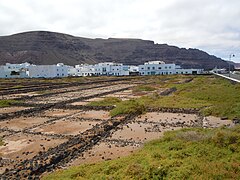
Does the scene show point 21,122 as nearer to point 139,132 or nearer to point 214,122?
point 139,132

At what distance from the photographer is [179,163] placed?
722 centimetres

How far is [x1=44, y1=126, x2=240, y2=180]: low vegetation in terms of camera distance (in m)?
6.61

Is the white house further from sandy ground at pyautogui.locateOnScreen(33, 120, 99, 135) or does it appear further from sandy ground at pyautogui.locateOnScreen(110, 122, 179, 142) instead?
sandy ground at pyautogui.locateOnScreen(110, 122, 179, 142)

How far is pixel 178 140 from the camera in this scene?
9.62 meters

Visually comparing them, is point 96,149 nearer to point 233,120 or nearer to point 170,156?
point 170,156

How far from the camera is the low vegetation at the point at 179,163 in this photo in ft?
21.7

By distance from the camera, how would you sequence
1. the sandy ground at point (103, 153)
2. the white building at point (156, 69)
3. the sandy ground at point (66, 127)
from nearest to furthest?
the sandy ground at point (103, 153)
the sandy ground at point (66, 127)
the white building at point (156, 69)

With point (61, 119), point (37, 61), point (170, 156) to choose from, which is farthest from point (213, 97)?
point (37, 61)

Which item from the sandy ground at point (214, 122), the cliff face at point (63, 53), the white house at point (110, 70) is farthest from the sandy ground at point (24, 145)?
the cliff face at point (63, 53)

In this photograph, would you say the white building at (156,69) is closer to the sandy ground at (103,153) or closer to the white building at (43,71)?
the white building at (43,71)

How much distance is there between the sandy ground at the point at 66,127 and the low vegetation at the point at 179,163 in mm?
5291

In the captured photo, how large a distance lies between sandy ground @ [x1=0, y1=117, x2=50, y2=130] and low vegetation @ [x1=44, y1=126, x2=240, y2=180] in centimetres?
837

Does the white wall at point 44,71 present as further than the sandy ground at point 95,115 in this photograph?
Yes

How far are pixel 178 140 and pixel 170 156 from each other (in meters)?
1.64
